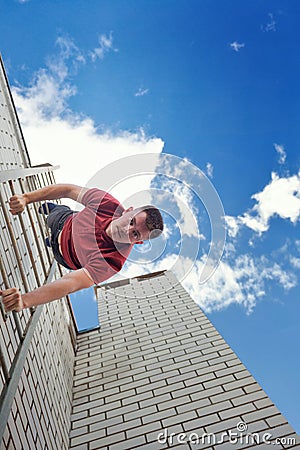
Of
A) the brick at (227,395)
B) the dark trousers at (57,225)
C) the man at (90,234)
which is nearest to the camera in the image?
the man at (90,234)

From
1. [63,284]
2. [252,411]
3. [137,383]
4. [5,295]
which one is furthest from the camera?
[137,383]

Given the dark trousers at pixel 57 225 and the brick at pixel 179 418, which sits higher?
the dark trousers at pixel 57 225

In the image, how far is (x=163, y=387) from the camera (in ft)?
10.4

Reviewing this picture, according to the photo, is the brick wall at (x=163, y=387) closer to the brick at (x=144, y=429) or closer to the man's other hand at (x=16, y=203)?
the brick at (x=144, y=429)

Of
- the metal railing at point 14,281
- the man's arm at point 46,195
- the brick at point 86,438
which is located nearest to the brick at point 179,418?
the brick at point 86,438

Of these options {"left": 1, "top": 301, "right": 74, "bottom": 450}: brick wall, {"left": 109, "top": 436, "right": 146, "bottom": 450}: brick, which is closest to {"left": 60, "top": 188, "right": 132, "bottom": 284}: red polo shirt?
{"left": 1, "top": 301, "right": 74, "bottom": 450}: brick wall

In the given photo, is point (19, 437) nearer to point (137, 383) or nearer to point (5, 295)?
point (5, 295)

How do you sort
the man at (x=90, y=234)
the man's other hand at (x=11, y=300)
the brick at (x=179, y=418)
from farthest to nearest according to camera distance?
the brick at (x=179, y=418)
the man at (x=90, y=234)
the man's other hand at (x=11, y=300)

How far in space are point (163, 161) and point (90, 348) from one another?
2841mm

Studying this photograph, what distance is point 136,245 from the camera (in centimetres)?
197

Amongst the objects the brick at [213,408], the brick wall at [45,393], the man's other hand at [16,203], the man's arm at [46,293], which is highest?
the man's other hand at [16,203]

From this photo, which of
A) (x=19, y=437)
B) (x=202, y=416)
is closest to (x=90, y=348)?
(x=202, y=416)

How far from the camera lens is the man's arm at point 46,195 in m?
2.01

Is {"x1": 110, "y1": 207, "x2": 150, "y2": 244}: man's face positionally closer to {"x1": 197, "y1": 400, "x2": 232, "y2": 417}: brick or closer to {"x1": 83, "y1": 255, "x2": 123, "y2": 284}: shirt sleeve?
{"x1": 83, "y1": 255, "x2": 123, "y2": 284}: shirt sleeve
